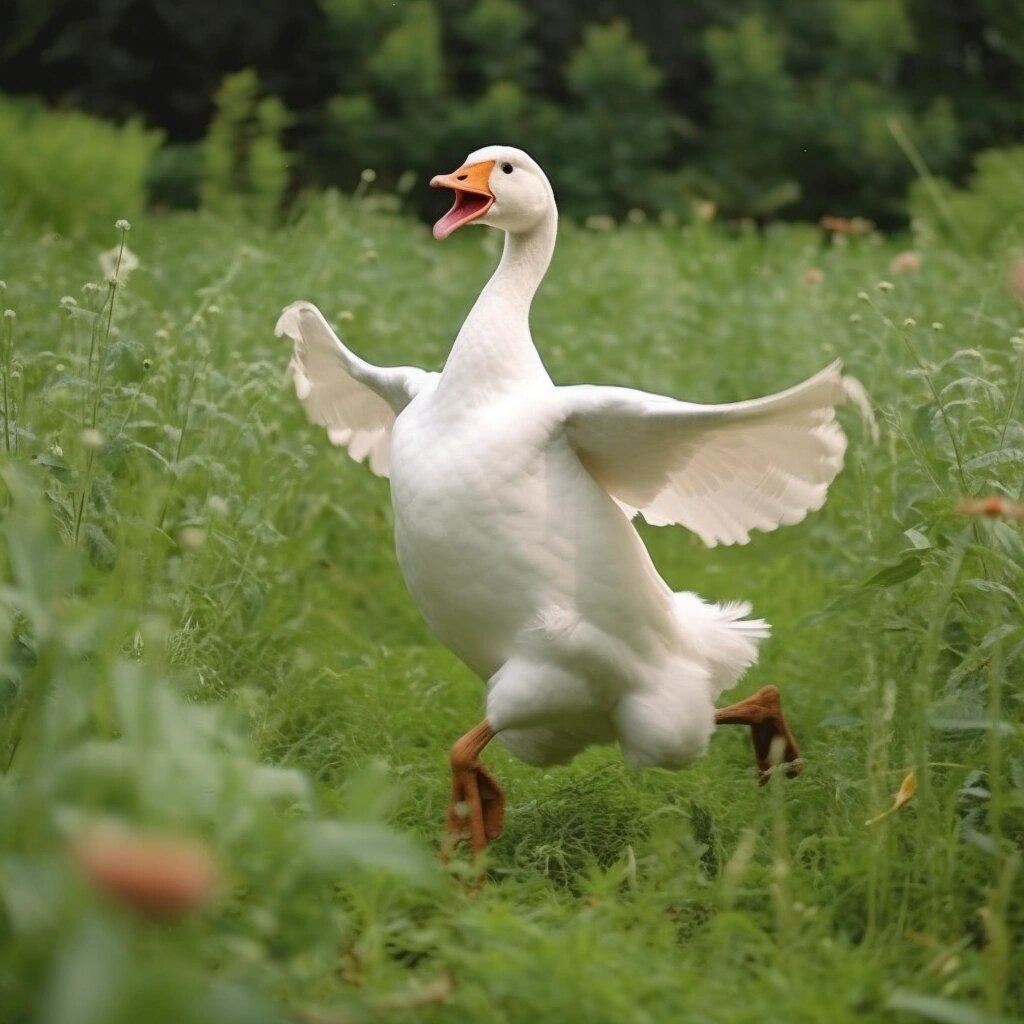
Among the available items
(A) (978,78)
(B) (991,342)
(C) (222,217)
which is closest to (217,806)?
(B) (991,342)

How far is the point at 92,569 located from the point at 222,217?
214 inches

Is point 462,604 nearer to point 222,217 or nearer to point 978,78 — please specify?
point 222,217

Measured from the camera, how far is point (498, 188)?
323cm

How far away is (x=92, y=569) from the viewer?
3.07 m

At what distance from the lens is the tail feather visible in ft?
11.2

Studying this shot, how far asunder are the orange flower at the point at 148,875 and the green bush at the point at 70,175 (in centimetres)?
591

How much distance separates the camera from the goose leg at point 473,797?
3094 mm

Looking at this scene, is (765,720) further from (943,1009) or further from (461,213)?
(943,1009)

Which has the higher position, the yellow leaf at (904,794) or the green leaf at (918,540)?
the green leaf at (918,540)

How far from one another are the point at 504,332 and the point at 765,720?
102cm

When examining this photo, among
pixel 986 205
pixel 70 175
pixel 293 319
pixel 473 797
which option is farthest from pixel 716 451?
pixel 986 205

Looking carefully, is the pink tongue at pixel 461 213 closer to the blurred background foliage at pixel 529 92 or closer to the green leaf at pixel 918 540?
the green leaf at pixel 918 540

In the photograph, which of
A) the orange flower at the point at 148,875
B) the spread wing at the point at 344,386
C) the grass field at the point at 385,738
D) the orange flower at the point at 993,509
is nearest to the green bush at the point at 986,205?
the grass field at the point at 385,738

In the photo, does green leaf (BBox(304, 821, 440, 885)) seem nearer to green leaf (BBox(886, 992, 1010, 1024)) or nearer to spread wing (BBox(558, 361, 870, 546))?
green leaf (BBox(886, 992, 1010, 1024))
